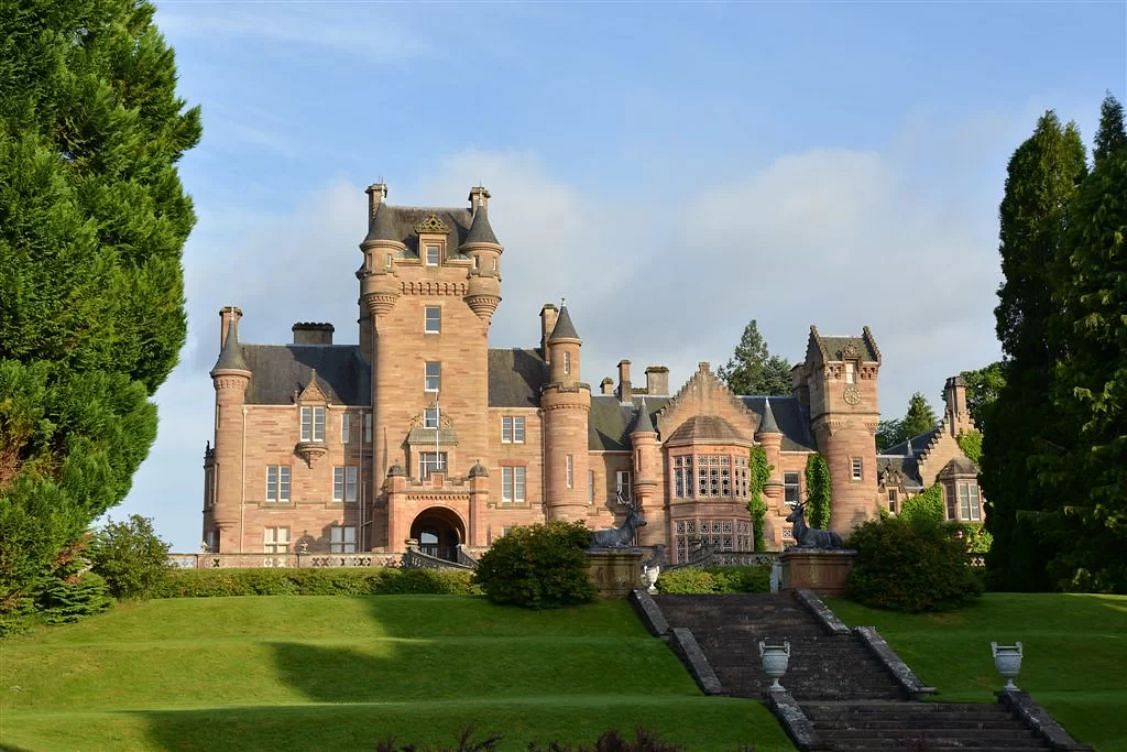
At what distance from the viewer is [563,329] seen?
67938 millimetres

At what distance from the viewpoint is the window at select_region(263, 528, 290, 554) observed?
65188 millimetres

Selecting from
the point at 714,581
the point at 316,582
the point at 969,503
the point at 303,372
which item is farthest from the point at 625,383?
the point at 316,582

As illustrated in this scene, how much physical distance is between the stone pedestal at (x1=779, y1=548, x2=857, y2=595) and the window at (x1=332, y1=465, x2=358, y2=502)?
102ft

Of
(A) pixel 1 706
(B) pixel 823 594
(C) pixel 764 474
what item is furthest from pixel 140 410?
(C) pixel 764 474

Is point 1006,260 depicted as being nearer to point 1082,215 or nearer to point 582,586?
point 1082,215

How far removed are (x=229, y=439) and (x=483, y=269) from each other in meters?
14.2

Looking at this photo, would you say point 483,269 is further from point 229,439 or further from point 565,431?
point 229,439

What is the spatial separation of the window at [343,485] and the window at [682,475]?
15.2 metres

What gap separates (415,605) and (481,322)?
103 ft

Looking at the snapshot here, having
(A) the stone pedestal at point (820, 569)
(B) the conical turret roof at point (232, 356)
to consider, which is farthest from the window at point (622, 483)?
(A) the stone pedestal at point (820, 569)

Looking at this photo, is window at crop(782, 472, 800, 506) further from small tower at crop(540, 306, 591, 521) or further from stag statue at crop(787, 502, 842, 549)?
stag statue at crop(787, 502, 842, 549)

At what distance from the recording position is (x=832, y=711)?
27.3m

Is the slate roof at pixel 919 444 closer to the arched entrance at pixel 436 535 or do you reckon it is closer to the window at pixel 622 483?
the window at pixel 622 483

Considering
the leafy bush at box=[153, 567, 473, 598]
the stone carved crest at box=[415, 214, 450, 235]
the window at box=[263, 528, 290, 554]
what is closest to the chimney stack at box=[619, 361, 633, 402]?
the stone carved crest at box=[415, 214, 450, 235]
